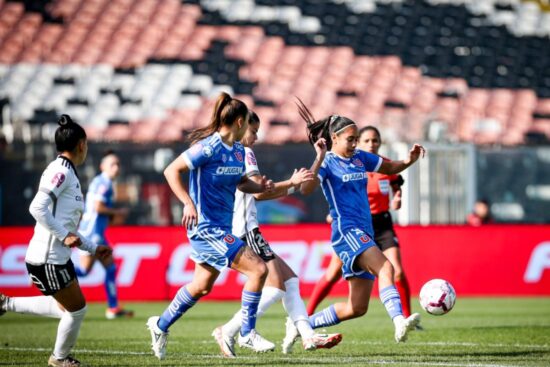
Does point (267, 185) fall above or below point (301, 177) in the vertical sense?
below

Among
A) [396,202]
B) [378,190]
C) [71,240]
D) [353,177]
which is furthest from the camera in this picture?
[378,190]

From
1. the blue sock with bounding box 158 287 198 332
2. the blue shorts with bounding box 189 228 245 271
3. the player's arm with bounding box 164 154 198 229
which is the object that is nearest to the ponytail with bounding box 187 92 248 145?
the player's arm with bounding box 164 154 198 229

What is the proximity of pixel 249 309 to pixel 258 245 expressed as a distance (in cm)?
88

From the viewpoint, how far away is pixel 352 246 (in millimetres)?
8477

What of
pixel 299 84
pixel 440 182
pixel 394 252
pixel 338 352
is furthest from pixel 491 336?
pixel 299 84

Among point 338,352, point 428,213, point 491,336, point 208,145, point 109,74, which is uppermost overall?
point 208,145

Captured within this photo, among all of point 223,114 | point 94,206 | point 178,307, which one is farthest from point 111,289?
point 223,114

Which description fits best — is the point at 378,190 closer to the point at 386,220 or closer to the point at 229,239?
the point at 386,220

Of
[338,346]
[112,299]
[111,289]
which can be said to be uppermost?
[338,346]

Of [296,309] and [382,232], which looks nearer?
[296,309]

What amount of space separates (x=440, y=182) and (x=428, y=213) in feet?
2.18

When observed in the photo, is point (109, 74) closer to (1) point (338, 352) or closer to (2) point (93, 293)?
(2) point (93, 293)

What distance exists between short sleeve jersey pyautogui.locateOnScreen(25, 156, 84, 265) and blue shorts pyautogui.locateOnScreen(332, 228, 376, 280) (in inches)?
92.5

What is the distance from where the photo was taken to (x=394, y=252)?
11133mm
